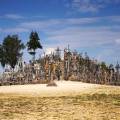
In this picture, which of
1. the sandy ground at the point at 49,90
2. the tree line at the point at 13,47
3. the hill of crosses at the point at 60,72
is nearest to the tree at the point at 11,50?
the tree line at the point at 13,47

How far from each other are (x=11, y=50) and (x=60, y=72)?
55.5 ft

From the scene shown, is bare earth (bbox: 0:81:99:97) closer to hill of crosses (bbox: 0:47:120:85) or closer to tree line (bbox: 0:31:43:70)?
hill of crosses (bbox: 0:47:120:85)

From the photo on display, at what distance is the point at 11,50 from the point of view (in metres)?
53.4

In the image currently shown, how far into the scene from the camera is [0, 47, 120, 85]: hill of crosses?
3825cm

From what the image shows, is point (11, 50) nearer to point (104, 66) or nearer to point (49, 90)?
point (104, 66)

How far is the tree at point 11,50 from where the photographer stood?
171 ft

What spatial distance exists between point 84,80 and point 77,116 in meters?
24.1

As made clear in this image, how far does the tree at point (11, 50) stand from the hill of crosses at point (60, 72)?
11.9m

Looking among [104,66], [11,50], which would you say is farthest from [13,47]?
[104,66]

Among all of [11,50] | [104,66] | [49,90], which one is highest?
[11,50]

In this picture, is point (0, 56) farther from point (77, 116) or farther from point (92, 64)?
point (77, 116)

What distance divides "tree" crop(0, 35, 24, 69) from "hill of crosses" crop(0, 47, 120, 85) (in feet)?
38.9

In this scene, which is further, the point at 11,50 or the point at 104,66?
the point at 11,50

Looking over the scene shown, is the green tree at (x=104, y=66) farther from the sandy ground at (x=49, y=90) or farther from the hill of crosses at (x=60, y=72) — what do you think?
the sandy ground at (x=49, y=90)
